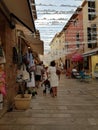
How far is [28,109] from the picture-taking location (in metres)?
9.52

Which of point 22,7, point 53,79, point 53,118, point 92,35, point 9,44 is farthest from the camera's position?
point 92,35

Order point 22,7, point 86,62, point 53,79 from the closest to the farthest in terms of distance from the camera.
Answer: point 22,7 < point 53,79 < point 86,62

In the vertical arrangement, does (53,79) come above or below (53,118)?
above

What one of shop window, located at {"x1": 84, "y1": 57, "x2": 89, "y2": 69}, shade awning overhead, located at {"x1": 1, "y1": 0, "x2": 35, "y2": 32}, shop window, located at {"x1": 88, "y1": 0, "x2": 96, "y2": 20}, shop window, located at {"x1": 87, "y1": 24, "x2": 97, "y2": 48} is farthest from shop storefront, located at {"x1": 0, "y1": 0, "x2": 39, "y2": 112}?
shop window, located at {"x1": 84, "y1": 57, "x2": 89, "y2": 69}

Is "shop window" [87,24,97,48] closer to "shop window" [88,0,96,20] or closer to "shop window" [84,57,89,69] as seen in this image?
"shop window" [88,0,96,20]

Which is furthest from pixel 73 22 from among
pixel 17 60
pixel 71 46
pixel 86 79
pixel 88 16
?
pixel 17 60

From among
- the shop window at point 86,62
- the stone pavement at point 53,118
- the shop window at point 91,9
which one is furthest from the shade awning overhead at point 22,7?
the shop window at point 86,62

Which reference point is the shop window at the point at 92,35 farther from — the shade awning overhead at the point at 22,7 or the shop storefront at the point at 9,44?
the shade awning overhead at the point at 22,7

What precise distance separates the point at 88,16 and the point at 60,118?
2523 centimetres

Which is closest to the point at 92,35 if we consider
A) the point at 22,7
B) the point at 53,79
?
the point at 53,79

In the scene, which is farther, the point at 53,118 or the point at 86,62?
the point at 86,62

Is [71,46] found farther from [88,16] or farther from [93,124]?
[93,124]

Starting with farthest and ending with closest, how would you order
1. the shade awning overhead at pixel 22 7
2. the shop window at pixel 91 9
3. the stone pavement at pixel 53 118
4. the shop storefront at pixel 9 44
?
the shop window at pixel 91 9, the shop storefront at pixel 9 44, the stone pavement at pixel 53 118, the shade awning overhead at pixel 22 7

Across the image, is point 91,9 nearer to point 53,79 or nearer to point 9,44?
point 53,79
